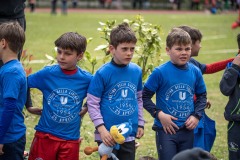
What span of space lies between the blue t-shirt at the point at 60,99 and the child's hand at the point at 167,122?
2.71ft

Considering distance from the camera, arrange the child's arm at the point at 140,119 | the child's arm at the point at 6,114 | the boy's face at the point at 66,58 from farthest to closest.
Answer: the child's arm at the point at 140,119, the boy's face at the point at 66,58, the child's arm at the point at 6,114

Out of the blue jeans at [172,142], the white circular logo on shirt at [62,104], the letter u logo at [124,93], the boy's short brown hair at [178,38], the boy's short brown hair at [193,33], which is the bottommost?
the blue jeans at [172,142]

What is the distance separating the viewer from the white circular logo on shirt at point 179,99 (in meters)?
5.96

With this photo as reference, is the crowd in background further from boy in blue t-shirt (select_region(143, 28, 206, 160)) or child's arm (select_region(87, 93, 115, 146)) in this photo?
child's arm (select_region(87, 93, 115, 146))

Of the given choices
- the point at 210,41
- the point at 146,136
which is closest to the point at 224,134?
the point at 146,136

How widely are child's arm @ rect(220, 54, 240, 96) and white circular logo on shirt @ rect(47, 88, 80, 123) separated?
1.62 meters

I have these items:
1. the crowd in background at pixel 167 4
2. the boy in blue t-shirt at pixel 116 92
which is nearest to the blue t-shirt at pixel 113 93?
the boy in blue t-shirt at pixel 116 92

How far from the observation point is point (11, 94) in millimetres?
5219

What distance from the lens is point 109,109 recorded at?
18.5ft

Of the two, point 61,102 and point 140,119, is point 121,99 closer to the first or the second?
point 140,119

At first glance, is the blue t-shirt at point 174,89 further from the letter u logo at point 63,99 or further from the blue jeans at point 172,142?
the letter u logo at point 63,99

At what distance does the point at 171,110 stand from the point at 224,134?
146 inches

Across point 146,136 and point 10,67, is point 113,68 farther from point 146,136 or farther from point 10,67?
point 146,136

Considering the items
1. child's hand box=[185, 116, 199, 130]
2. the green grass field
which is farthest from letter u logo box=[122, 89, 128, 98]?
the green grass field
